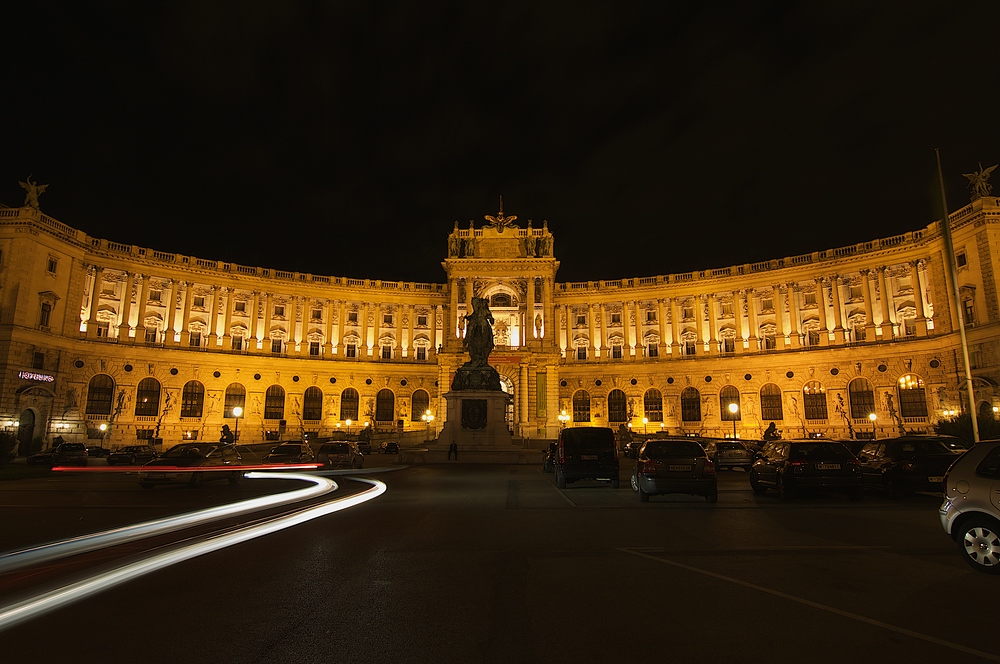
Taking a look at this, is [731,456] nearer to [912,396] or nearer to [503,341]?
[912,396]

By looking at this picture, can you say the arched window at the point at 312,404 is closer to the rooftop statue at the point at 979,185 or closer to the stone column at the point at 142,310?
the stone column at the point at 142,310

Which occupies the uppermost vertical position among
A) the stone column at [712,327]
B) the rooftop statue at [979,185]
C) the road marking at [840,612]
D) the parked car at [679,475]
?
the rooftop statue at [979,185]

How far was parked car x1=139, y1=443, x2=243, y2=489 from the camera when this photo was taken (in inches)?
755

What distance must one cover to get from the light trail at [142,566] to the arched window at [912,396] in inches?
2229

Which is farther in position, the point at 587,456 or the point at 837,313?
the point at 837,313

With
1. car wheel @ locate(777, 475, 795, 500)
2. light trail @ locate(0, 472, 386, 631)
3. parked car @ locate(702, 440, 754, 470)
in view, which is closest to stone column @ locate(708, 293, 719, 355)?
parked car @ locate(702, 440, 754, 470)

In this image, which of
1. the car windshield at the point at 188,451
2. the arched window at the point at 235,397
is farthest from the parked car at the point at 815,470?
the arched window at the point at 235,397

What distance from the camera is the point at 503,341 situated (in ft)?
222

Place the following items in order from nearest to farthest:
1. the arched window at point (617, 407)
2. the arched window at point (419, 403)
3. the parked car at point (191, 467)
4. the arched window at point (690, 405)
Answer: the parked car at point (191, 467), the arched window at point (690, 405), the arched window at point (617, 407), the arched window at point (419, 403)

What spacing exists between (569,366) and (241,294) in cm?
3836

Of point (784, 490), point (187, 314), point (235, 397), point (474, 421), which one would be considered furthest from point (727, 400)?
point (187, 314)

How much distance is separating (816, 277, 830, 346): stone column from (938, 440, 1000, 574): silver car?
5808cm

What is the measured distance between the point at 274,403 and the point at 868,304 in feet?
205

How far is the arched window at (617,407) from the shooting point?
6725cm
